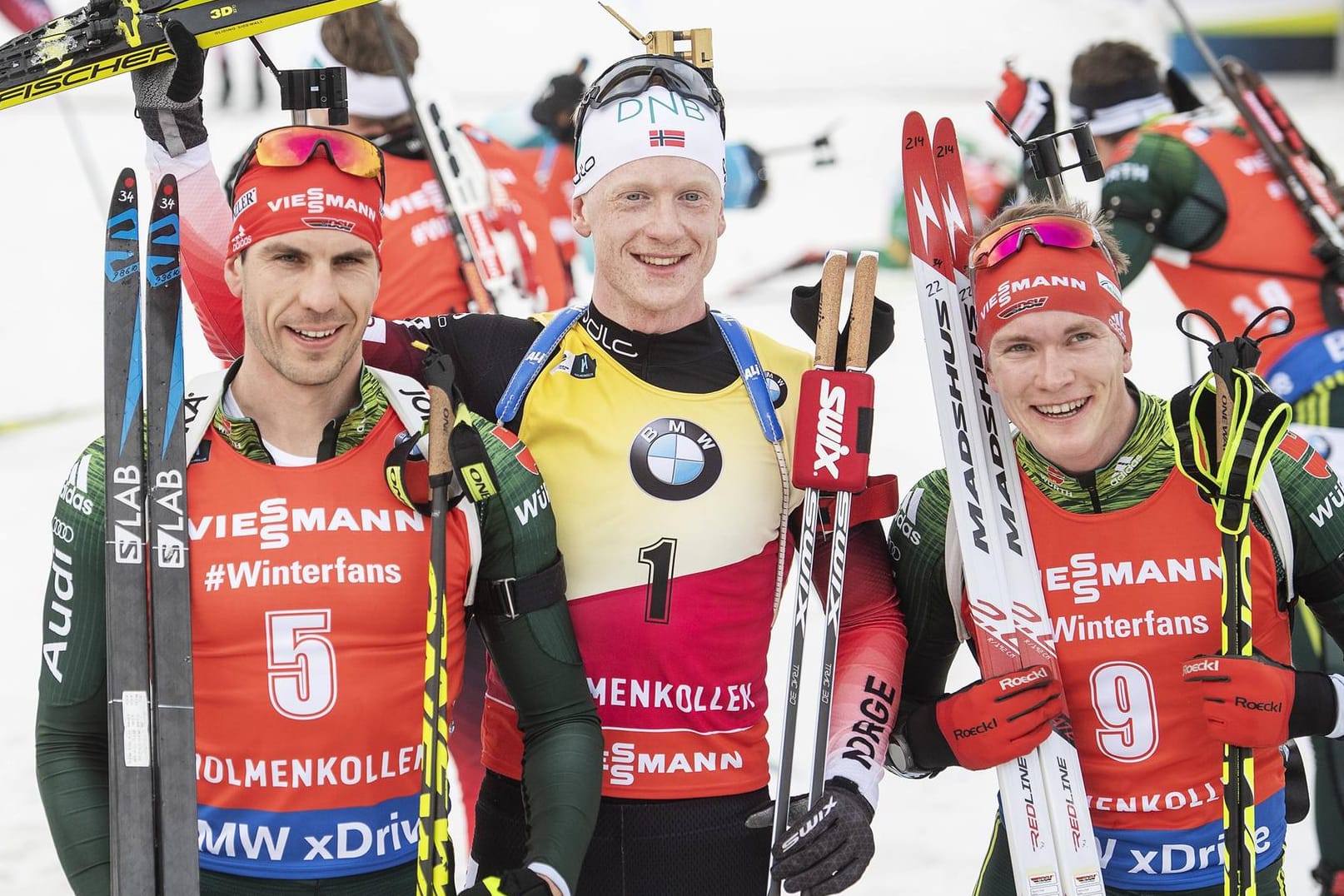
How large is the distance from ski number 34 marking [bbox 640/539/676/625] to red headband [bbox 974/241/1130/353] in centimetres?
68

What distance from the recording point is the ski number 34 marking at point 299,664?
2162mm

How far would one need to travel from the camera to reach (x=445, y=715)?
2211 mm

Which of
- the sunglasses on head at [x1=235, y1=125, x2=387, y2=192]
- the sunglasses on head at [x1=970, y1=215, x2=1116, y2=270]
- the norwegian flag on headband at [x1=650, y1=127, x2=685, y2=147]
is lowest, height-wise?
the sunglasses on head at [x1=970, y1=215, x2=1116, y2=270]

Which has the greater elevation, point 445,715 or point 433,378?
point 433,378

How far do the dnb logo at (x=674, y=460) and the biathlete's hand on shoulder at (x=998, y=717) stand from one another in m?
0.57

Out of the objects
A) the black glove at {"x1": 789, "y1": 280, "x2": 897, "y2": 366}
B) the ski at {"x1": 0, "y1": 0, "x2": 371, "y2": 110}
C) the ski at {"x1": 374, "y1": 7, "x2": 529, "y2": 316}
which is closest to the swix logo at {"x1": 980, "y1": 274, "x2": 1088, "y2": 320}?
the black glove at {"x1": 789, "y1": 280, "x2": 897, "y2": 366}

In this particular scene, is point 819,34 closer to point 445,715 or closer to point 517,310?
point 517,310

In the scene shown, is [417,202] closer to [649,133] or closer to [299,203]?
[649,133]

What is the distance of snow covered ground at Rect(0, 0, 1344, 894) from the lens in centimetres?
461

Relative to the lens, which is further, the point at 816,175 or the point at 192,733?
the point at 816,175

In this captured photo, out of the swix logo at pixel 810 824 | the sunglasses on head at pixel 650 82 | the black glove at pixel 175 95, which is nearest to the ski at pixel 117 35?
the black glove at pixel 175 95

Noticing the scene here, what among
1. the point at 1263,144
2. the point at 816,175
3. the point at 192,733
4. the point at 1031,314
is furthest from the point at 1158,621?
the point at 816,175

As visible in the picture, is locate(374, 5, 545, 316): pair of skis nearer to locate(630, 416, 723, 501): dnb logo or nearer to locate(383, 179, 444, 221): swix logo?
locate(383, 179, 444, 221): swix logo

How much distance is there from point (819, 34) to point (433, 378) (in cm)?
Result: 1639
